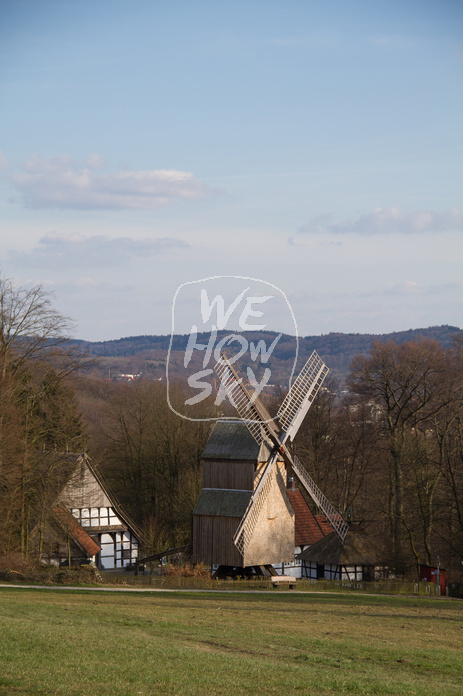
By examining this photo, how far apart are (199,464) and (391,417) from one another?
15037 millimetres

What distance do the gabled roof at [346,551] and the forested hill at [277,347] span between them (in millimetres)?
8525

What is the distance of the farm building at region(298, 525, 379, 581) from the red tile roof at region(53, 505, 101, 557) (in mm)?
10431

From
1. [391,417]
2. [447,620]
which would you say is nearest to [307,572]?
[391,417]

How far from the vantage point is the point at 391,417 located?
44312 millimetres

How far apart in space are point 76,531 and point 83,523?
13.1 feet

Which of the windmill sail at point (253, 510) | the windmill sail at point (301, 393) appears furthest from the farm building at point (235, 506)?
the windmill sail at point (301, 393)

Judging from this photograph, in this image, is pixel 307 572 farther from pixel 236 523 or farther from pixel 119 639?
pixel 119 639

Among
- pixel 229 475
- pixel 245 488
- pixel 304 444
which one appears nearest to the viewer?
pixel 245 488

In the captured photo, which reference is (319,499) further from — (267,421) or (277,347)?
(277,347)

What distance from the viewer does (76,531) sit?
39.0 m

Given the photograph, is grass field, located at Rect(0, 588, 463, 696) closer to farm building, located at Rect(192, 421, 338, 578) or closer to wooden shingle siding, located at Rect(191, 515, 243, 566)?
A: wooden shingle siding, located at Rect(191, 515, 243, 566)

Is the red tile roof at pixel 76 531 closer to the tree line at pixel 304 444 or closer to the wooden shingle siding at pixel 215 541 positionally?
the tree line at pixel 304 444

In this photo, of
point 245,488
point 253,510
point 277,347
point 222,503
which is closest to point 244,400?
point 277,347

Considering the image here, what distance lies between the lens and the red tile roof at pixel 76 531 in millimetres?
36906
